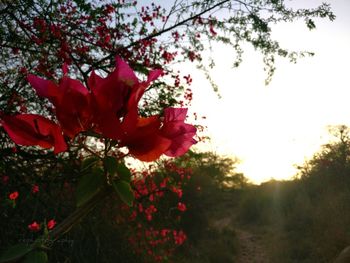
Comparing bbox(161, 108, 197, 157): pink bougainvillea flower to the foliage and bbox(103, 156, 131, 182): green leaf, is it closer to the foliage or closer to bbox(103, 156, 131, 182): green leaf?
bbox(103, 156, 131, 182): green leaf

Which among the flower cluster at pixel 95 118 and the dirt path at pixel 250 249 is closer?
the flower cluster at pixel 95 118

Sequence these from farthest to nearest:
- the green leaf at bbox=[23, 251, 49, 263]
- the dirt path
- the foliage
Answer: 1. the dirt path
2. the foliage
3. the green leaf at bbox=[23, 251, 49, 263]

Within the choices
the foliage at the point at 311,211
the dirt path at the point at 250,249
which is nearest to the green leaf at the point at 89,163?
the foliage at the point at 311,211

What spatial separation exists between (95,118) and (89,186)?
0.25ft

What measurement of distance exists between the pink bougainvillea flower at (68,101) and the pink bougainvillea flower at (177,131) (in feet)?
0.33

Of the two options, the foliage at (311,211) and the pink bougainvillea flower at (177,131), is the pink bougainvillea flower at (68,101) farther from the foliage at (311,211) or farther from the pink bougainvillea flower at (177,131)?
the foliage at (311,211)

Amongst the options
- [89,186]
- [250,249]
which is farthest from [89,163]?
[250,249]

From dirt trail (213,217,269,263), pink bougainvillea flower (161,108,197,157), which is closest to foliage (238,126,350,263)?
dirt trail (213,217,269,263)

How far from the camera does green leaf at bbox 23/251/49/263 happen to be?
1.08ft

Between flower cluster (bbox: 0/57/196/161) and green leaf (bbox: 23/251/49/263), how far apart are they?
11 centimetres

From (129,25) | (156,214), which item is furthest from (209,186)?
(129,25)

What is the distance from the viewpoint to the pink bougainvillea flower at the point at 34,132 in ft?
1.22

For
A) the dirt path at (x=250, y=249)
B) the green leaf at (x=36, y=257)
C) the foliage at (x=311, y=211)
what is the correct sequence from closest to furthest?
the green leaf at (x=36, y=257) < the foliage at (x=311, y=211) < the dirt path at (x=250, y=249)

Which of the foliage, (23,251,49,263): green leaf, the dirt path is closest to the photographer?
(23,251,49,263): green leaf
